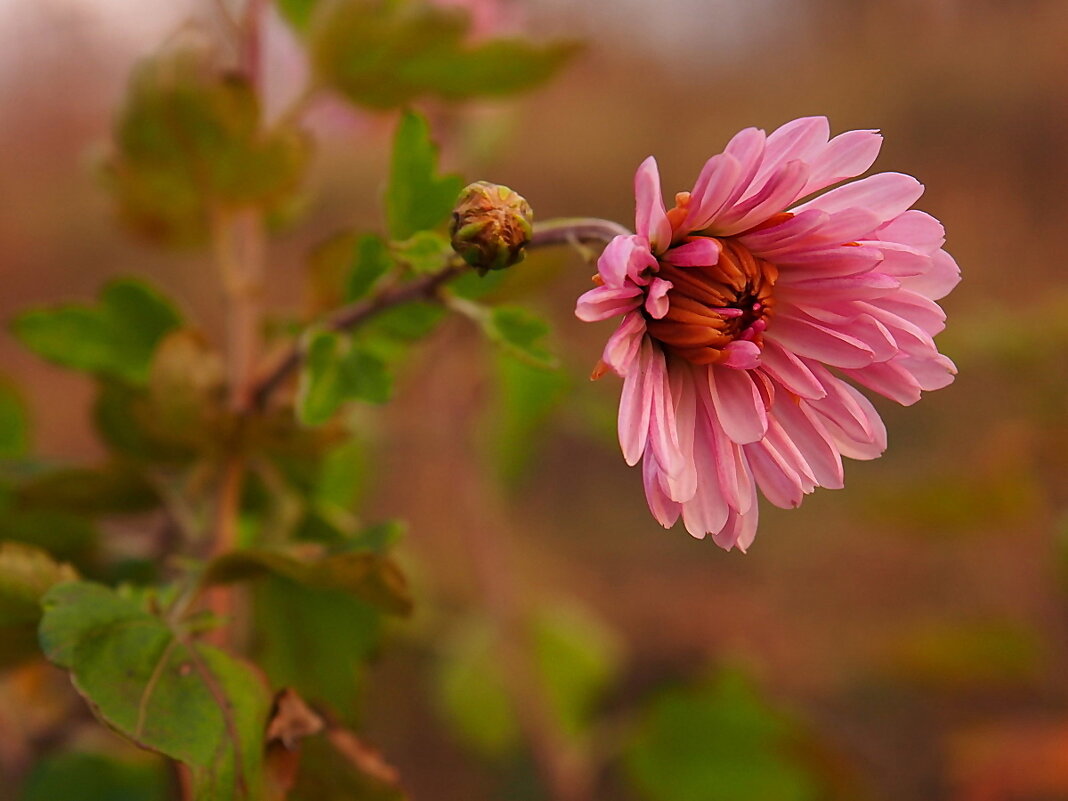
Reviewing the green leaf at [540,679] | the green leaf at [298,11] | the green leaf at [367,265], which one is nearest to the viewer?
the green leaf at [367,265]

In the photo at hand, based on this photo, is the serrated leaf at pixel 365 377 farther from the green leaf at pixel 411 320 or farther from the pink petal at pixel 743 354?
the pink petal at pixel 743 354

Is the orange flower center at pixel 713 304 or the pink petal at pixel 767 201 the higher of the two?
the pink petal at pixel 767 201

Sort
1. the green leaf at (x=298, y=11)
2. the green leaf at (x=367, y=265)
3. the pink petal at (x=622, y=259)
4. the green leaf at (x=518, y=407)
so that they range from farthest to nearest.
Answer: the green leaf at (x=518, y=407) → the green leaf at (x=298, y=11) → the green leaf at (x=367, y=265) → the pink petal at (x=622, y=259)

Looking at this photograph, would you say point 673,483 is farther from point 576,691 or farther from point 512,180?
point 512,180

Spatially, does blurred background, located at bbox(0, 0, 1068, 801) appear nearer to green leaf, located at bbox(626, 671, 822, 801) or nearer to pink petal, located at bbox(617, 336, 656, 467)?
green leaf, located at bbox(626, 671, 822, 801)

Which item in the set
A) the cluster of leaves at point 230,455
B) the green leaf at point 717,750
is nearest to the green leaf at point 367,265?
the cluster of leaves at point 230,455

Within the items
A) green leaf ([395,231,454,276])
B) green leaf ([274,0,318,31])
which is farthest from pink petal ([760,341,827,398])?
green leaf ([274,0,318,31])

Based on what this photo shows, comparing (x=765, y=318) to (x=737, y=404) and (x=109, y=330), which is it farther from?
(x=109, y=330)
